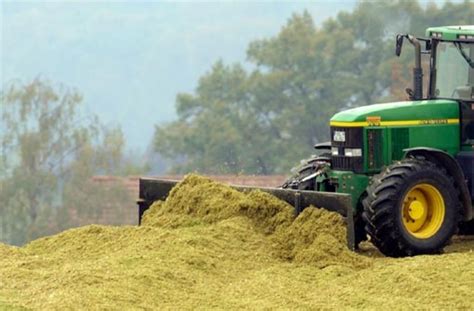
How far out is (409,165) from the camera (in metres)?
14.0

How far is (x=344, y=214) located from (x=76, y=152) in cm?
4503

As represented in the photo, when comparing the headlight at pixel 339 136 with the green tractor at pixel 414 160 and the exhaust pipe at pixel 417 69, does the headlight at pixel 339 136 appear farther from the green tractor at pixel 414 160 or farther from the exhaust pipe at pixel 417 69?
the exhaust pipe at pixel 417 69

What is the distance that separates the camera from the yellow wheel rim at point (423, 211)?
46.3 feet

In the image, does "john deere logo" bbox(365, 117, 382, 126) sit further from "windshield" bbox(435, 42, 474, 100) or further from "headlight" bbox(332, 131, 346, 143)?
"windshield" bbox(435, 42, 474, 100)

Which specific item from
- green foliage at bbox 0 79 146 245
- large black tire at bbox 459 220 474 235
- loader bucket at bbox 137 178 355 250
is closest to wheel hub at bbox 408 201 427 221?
loader bucket at bbox 137 178 355 250

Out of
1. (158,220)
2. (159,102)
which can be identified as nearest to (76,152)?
(158,220)

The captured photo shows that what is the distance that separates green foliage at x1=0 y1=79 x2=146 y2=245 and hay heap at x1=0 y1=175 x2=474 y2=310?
38.5 metres

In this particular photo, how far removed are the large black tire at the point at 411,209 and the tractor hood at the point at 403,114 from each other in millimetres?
631

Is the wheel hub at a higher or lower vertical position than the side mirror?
lower

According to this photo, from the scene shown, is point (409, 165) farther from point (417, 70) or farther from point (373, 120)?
point (417, 70)

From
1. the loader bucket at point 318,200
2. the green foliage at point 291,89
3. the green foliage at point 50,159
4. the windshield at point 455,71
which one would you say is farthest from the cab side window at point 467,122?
the green foliage at point 291,89

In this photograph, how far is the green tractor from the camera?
13852mm

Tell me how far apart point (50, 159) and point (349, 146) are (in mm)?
43571

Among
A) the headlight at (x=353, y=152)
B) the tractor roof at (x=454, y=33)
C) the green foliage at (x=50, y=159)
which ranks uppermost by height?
the tractor roof at (x=454, y=33)
